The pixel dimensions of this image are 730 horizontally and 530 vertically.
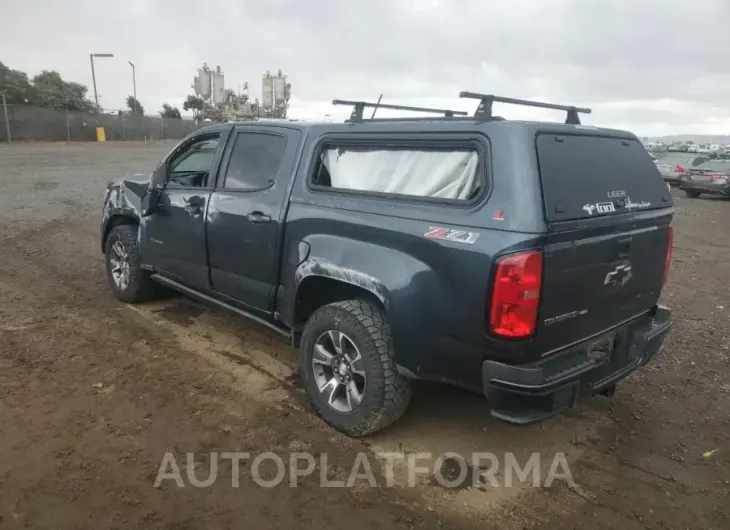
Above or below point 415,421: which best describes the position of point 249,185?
above

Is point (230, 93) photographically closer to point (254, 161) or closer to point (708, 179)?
point (708, 179)

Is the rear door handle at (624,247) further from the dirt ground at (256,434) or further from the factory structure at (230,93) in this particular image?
the factory structure at (230,93)

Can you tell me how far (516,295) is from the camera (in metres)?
2.60

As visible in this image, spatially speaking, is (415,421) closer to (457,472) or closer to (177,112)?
(457,472)

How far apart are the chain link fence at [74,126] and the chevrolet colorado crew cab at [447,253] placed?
28.8m

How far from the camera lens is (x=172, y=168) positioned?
492cm

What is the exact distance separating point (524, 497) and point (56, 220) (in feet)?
30.3

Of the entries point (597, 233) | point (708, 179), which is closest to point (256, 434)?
point (597, 233)

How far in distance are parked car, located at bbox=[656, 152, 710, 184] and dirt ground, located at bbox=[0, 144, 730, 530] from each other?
15534mm

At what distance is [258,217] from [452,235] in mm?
1585

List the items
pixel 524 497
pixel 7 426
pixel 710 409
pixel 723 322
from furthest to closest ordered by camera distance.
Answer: pixel 723 322 → pixel 710 409 → pixel 7 426 → pixel 524 497

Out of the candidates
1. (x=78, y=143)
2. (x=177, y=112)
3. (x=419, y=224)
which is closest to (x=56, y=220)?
(x=419, y=224)
